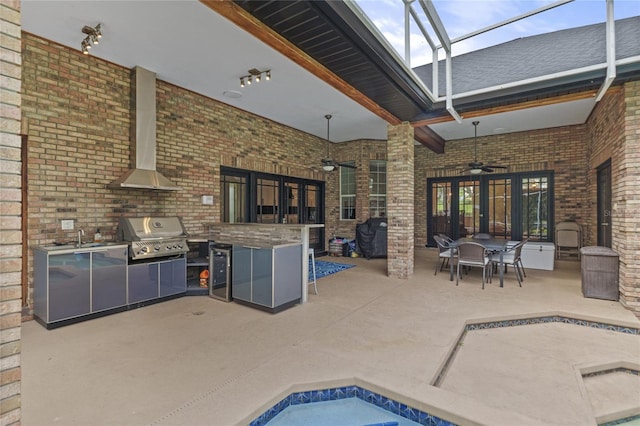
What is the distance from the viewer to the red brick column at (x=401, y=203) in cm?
620

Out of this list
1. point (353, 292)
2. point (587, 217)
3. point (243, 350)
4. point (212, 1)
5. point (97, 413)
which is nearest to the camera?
point (97, 413)

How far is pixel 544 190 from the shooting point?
7941 millimetres

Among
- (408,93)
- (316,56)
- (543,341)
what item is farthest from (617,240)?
(316,56)

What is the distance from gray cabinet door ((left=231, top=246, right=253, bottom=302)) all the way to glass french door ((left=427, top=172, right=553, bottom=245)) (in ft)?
21.7

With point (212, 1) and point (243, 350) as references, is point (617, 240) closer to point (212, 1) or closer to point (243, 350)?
point (243, 350)

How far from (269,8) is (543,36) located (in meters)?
4.49

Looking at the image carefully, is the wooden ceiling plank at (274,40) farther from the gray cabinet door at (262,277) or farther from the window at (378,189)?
the window at (378,189)

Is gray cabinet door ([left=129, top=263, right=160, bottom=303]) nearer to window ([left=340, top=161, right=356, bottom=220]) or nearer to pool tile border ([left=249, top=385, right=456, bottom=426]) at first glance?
pool tile border ([left=249, top=385, right=456, bottom=426])

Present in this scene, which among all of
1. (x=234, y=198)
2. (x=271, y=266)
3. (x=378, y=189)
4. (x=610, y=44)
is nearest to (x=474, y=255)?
(x=610, y=44)

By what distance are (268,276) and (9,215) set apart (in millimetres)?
3109

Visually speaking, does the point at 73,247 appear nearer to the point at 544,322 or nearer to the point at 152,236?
the point at 152,236

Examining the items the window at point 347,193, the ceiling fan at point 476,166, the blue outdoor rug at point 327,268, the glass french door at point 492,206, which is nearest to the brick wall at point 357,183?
the window at point 347,193

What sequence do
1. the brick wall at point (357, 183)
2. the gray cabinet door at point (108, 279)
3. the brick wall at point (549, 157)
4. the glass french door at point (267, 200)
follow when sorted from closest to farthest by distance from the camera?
1. the gray cabinet door at point (108, 279)
2. the glass french door at point (267, 200)
3. the brick wall at point (549, 157)
4. the brick wall at point (357, 183)

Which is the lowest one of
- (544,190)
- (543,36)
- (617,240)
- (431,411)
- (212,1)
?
(431,411)
